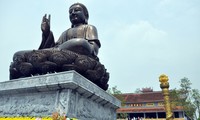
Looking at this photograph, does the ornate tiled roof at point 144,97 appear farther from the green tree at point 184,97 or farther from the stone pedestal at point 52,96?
the stone pedestal at point 52,96

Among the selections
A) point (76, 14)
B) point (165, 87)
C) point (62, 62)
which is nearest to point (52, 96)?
point (62, 62)

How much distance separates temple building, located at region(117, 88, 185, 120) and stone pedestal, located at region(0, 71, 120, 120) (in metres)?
20.3

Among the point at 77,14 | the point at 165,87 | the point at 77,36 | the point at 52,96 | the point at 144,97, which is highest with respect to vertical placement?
the point at 77,14

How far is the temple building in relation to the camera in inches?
888

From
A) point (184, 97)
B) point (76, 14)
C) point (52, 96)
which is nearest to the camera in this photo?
point (52, 96)

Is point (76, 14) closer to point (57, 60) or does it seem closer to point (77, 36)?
point (77, 36)

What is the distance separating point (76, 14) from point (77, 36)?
1.01 meters

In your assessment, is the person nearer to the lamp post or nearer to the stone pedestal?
the stone pedestal

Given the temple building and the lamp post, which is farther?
the temple building

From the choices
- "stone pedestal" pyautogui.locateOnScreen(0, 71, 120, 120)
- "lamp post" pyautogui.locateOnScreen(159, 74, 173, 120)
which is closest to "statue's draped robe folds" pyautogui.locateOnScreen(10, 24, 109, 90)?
"stone pedestal" pyautogui.locateOnScreen(0, 71, 120, 120)

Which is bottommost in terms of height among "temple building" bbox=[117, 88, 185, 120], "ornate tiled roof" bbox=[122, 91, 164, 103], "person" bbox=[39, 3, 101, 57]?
"temple building" bbox=[117, 88, 185, 120]

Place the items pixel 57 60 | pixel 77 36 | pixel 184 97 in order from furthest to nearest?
pixel 184 97 < pixel 77 36 < pixel 57 60

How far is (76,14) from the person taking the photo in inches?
267

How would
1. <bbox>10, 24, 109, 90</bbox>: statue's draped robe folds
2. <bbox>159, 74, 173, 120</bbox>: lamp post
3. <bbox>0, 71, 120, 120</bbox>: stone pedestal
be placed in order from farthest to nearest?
<bbox>159, 74, 173, 120</bbox>: lamp post < <bbox>10, 24, 109, 90</bbox>: statue's draped robe folds < <bbox>0, 71, 120, 120</bbox>: stone pedestal
